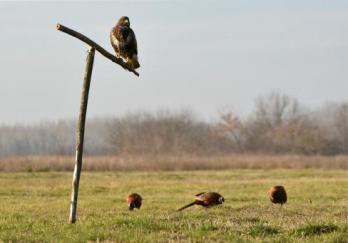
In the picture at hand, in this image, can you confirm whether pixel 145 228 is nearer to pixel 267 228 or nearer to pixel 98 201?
pixel 267 228

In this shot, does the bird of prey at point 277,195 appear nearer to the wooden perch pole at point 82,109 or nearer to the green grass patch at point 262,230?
the green grass patch at point 262,230

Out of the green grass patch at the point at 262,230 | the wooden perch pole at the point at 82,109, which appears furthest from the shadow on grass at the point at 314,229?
the wooden perch pole at the point at 82,109

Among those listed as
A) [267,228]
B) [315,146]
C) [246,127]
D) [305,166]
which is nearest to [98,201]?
[267,228]

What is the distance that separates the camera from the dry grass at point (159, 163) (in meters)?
48.8

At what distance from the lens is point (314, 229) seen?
10.3 meters

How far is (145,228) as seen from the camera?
10164mm

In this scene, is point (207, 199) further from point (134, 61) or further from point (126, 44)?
point (126, 44)

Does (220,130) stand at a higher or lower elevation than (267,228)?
higher

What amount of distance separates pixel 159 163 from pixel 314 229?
41.8 metres

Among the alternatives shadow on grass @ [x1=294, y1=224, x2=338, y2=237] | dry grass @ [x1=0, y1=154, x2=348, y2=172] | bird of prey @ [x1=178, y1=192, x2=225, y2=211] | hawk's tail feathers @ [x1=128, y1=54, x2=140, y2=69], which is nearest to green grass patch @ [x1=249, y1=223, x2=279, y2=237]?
shadow on grass @ [x1=294, y1=224, x2=338, y2=237]

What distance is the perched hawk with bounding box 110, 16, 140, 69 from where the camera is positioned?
469 inches

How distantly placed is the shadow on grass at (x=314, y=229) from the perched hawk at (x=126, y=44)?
4.13 metres

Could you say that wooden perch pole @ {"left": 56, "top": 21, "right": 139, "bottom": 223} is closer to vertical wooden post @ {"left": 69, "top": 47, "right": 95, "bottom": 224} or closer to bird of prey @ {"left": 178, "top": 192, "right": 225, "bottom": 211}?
vertical wooden post @ {"left": 69, "top": 47, "right": 95, "bottom": 224}

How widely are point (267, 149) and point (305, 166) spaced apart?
50984 mm
